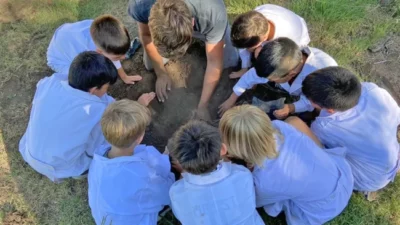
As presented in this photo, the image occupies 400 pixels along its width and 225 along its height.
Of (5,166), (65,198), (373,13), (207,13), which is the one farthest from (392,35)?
(5,166)

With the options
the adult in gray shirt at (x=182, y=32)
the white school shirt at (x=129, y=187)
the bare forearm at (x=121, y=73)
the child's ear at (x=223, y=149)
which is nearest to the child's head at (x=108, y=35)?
the adult in gray shirt at (x=182, y=32)

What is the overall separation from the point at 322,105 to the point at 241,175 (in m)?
0.66

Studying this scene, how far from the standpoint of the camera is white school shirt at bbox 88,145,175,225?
2.47 m

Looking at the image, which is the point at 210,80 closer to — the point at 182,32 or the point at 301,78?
the point at 301,78

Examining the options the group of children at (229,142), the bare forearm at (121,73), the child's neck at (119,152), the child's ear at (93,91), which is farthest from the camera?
the bare forearm at (121,73)

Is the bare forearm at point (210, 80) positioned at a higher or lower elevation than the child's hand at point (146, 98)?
higher

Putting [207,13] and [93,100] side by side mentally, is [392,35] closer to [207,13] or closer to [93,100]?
[207,13]

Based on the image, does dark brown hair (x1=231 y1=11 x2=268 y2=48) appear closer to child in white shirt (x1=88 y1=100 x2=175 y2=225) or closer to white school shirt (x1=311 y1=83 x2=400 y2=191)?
white school shirt (x1=311 y1=83 x2=400 y2=191)

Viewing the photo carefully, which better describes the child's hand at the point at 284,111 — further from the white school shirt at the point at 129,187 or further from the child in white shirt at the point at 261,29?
the white school shirt at the point at 129,187

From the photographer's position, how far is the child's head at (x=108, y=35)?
302 centimetres

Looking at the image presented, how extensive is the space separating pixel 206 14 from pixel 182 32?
367 mm

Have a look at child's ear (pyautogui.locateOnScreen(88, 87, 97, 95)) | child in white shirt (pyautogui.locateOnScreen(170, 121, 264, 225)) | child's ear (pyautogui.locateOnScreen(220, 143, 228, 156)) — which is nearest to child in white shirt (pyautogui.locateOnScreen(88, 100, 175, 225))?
child in white shirt (pyautogui.locateOnScreen(170, 121, 264, 225))

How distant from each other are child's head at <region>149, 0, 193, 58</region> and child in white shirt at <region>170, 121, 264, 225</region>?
50 centimetres

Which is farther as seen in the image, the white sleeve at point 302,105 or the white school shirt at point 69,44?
the white school shirt at point 69,44
